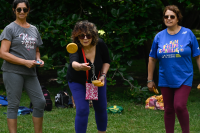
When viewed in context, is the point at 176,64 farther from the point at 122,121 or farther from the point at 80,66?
the point at 122,121

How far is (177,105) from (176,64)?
0.46m

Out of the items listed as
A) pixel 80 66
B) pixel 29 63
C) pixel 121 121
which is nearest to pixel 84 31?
pixel 80 66

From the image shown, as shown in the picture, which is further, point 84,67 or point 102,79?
point 102,79

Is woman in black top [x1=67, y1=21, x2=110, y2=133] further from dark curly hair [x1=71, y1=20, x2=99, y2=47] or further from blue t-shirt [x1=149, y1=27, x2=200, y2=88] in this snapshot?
blue t-shirt [x1=149, y1=27, x2=200, y2=88]

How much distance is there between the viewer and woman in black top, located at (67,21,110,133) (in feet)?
10.9

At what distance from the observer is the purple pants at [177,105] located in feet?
11.2

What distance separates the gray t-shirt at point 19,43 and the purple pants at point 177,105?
1652 millimetres

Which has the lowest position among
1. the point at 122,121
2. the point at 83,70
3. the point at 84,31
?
the point at 122,121

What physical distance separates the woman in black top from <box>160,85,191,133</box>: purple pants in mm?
756

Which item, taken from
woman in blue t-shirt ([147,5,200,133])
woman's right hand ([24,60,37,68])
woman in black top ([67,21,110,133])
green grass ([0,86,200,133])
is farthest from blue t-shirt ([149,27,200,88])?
woman's right hand ([24,60,37,68])

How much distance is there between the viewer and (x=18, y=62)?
351 centimetres

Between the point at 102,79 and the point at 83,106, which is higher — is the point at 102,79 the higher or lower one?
the higher one

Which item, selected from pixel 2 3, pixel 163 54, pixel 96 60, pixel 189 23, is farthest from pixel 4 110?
pixel 189 23

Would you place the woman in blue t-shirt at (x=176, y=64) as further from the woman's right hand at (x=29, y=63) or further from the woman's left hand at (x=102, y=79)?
the woman's right hand at (x=29, y=63)
